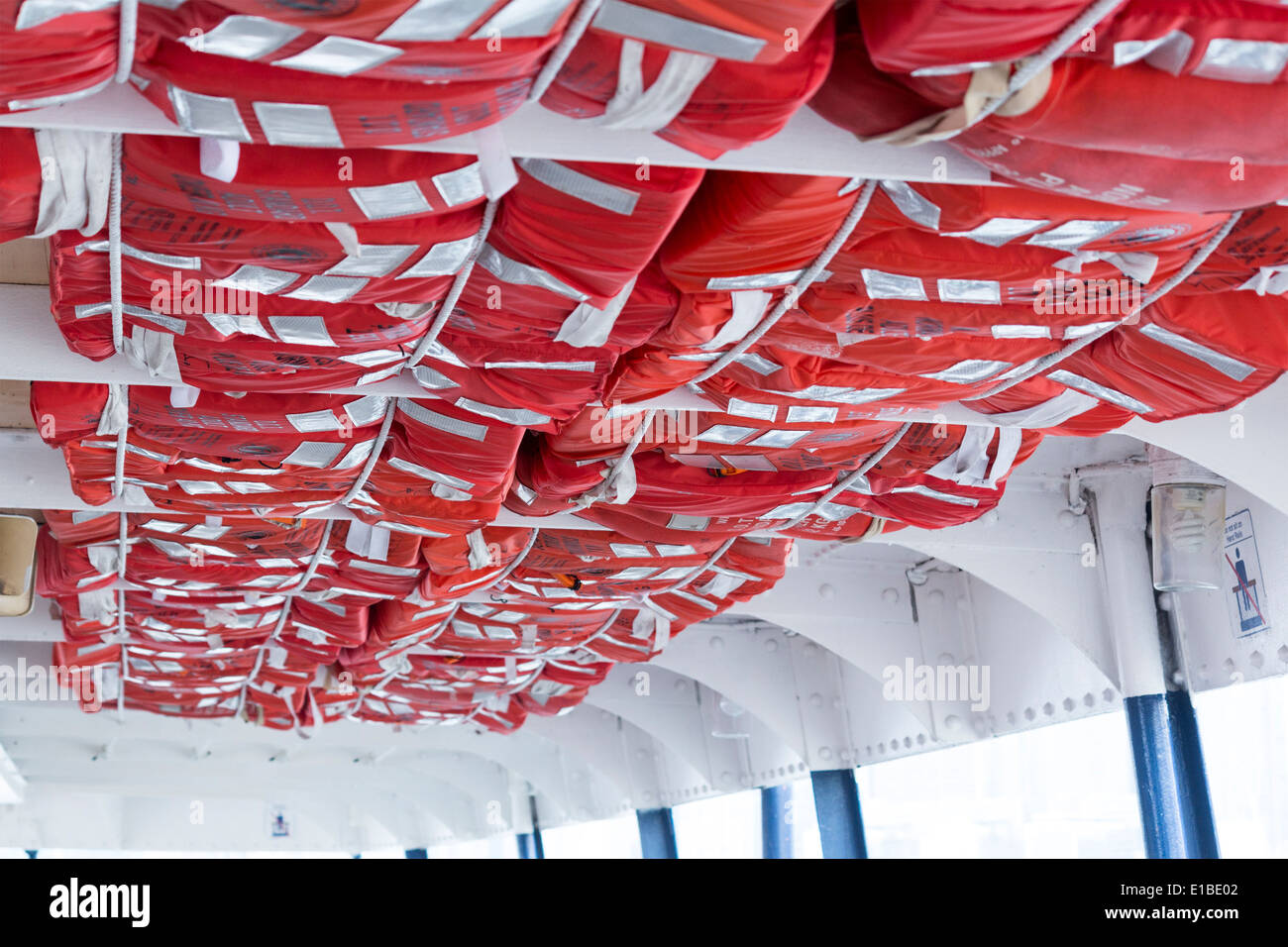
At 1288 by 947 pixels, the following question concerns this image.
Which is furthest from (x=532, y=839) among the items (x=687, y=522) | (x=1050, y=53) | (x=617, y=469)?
(x=1050, y=53)

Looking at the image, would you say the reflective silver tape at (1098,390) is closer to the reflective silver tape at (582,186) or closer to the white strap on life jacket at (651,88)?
the reflective silver tape at (582,186)

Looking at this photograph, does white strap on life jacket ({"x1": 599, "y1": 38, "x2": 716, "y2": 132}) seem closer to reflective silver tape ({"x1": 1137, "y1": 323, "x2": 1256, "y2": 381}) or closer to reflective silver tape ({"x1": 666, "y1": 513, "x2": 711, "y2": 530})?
reflective silver tape ({"x1": 1137, "y1": 323, "x2": 1256, "y2": 381})

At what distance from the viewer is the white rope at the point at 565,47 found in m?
3.00

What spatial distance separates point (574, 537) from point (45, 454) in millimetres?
3103

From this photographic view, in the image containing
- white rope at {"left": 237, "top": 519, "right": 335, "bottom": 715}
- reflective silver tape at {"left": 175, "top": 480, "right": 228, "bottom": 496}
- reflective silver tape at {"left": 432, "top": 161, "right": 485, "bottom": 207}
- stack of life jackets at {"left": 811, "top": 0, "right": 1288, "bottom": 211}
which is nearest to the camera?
stack of life jackets at {"left": 811, "top": 0, "right": 1288, "bottom": 211}

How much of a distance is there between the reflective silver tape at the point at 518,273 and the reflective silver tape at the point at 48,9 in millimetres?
1616

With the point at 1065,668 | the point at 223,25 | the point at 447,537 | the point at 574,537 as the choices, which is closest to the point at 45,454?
the point at 447,537

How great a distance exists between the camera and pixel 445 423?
605cm

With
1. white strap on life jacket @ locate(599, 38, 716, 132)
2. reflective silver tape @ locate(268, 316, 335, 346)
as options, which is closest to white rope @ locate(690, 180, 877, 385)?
white strap on life jacket @ locate(599, 38, 716, 132)

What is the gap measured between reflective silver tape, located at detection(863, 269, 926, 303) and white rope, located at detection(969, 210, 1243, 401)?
797 mm

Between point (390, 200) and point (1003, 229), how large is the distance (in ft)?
6.10

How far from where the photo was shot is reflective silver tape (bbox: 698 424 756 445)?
6.16 m

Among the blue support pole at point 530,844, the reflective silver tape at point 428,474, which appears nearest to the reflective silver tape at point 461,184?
the reflective silver tape at point 428,474

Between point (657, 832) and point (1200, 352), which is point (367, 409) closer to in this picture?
point (1200, 352)
